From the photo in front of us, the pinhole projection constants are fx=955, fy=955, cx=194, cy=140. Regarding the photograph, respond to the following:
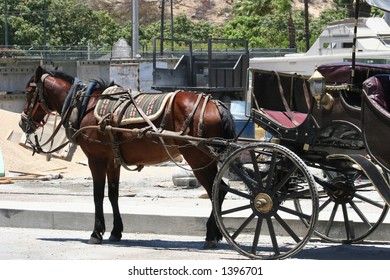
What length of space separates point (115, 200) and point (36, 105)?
5.48 ft

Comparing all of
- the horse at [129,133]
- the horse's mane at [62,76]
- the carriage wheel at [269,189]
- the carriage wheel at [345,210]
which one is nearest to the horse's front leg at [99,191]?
the horse at [129,133]

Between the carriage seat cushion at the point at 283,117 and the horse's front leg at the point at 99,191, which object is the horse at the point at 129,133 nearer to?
the horse's front leg at the point at 99,191

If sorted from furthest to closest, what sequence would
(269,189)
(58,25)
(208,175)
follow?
(58,25) < (208,175) < (269,189)

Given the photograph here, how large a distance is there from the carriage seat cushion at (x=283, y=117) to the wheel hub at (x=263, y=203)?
0.83m

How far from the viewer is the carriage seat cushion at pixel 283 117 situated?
1002 cm

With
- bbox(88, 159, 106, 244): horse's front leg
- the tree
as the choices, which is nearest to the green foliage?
the tree

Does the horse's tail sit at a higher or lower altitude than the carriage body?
lower

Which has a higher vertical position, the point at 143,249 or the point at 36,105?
the point at 36,105

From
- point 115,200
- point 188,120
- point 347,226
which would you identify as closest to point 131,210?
point 115,200

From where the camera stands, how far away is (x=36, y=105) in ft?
40.3

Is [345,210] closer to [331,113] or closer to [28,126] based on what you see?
[331,113]

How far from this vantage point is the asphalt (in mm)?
12391

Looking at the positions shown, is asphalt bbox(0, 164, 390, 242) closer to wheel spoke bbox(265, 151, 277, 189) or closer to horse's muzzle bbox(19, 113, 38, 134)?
horse's muzzle bbox(19, 113, 38, 134)

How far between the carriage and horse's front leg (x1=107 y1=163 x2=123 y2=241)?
0.01m
